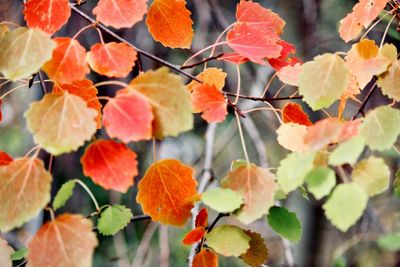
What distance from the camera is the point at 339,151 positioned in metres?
0.49

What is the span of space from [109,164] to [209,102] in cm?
14

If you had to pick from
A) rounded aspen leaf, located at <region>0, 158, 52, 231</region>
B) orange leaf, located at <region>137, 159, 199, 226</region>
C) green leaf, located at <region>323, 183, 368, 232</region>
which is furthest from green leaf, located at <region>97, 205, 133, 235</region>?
green leaf, located at <region>323, 183, 368, 232</region>

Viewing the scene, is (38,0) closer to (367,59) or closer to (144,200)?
(144,200)

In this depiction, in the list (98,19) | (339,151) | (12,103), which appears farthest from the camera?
(12,103)

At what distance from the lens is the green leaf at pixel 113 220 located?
0.68m

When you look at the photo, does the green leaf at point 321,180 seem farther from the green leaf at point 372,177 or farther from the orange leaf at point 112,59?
the orange leaf at point 112,59

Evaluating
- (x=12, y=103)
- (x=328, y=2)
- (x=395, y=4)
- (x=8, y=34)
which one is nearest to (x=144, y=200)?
(x=8, y=34)

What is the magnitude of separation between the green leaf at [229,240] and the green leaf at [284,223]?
33 millimetres

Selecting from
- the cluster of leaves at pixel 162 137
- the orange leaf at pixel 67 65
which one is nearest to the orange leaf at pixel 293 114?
the cluster of leaves at pixel 162 137

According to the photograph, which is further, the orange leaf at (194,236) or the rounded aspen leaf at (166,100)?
the orange leaf at (194,236)

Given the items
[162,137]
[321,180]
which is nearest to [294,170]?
[321,180]

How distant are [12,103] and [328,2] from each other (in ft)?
4.08

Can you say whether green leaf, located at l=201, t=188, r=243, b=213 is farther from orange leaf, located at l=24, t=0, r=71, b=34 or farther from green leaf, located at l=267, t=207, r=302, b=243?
orange leaf, located at l=24, t=0, r=71, b=34

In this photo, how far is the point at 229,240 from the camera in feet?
1.93
